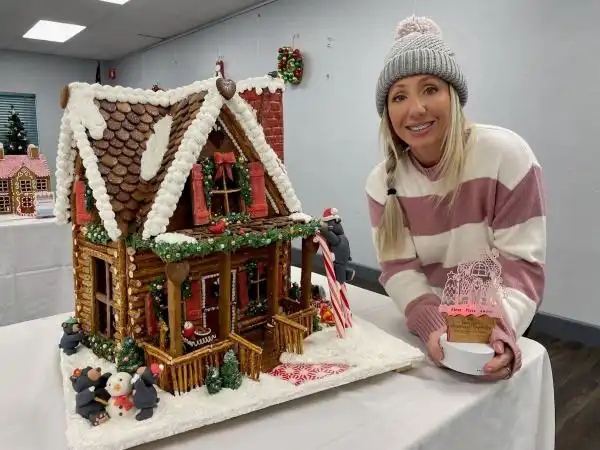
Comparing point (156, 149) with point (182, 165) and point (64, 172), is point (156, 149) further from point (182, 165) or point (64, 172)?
point (64, 172)

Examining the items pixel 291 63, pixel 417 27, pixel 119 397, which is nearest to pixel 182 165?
pixel 119 397

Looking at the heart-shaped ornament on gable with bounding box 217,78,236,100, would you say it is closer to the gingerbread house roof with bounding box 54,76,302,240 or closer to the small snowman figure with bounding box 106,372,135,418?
→ the gingerbread house roof with bounding box 54,76,302,240

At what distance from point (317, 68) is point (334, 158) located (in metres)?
0.90

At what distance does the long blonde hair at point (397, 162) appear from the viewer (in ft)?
4.56

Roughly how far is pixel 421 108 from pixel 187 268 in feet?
2.52

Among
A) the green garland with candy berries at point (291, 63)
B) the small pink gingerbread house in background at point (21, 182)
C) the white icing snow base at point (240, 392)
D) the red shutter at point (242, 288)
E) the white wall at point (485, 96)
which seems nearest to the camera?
the white icing snow base at point (240, 392)

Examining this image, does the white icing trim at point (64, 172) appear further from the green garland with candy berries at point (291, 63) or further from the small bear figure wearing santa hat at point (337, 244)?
the green garland with candy berries at point (291, 63)

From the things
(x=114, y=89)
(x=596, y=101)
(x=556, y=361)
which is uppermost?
(x=596, y=101)

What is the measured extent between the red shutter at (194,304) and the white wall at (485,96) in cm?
275

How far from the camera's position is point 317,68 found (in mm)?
4785

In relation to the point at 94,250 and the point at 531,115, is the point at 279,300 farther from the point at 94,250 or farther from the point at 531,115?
the point at 531,115

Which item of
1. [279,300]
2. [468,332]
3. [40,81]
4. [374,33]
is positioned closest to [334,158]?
[374,33]

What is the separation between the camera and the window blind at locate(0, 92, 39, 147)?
25.7 ft

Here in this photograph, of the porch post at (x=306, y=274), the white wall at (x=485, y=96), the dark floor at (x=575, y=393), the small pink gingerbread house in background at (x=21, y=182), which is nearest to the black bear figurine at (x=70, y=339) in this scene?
the porch post at (x=306, y=274)
